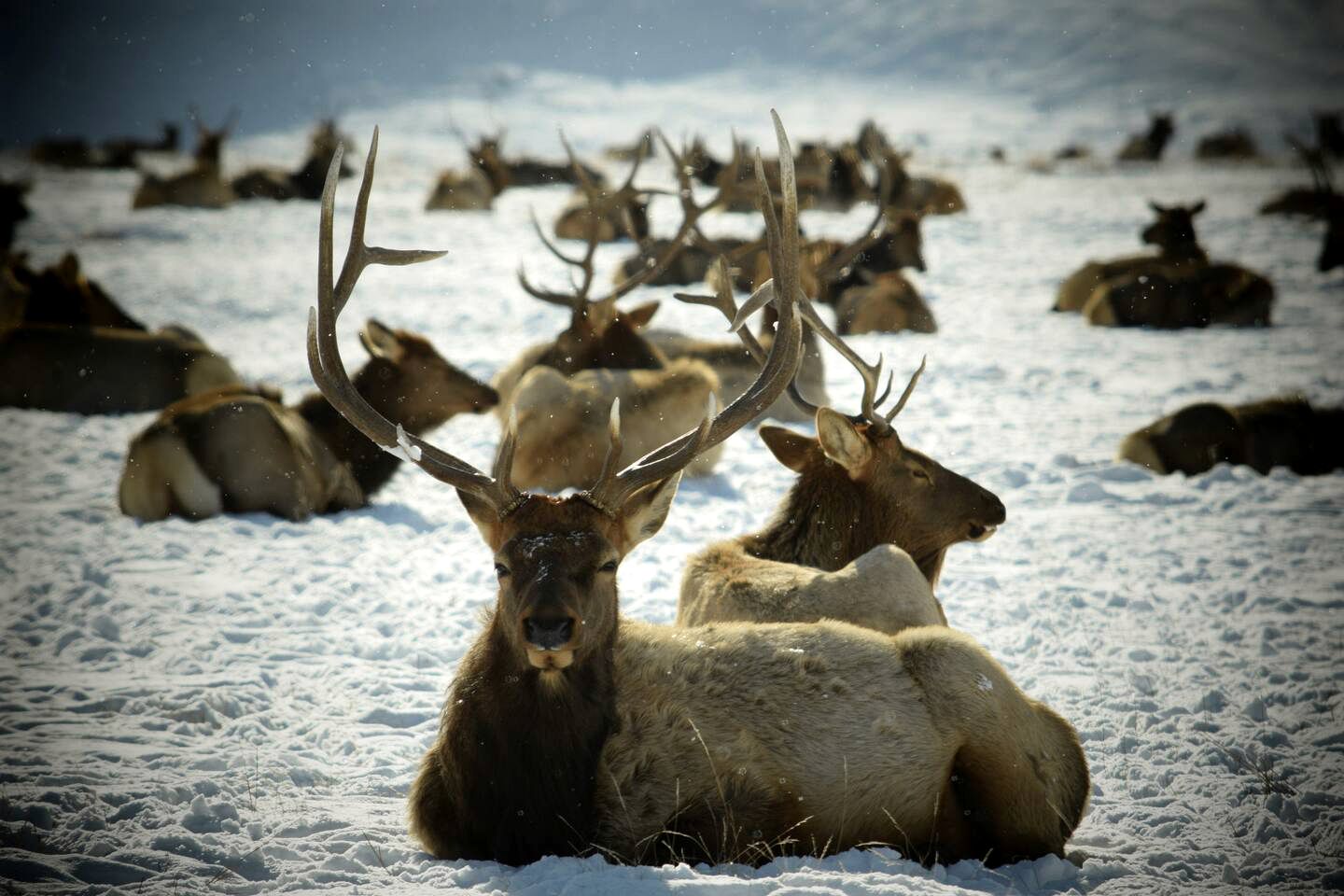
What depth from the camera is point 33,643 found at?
220 inches

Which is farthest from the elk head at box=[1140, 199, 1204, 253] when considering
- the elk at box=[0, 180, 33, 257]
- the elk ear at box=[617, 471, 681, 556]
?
the elk at box=[0, 180, 33, 257]

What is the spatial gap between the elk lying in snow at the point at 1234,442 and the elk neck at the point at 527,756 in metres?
6.67

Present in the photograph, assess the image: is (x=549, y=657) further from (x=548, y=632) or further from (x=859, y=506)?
(x=859, y=506)

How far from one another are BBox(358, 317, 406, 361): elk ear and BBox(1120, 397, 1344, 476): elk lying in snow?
5710 millimetres

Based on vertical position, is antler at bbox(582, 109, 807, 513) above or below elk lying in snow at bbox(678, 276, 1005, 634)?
above

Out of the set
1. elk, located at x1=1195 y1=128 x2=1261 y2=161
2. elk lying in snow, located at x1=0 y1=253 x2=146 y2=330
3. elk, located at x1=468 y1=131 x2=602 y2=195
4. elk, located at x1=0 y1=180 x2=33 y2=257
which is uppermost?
elk, located at x1=1195 y1=128 x2=1261 y2=161

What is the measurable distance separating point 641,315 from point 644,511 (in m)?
7.19

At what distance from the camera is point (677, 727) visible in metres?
3.56

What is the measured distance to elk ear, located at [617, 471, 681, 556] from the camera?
3758 millimetres

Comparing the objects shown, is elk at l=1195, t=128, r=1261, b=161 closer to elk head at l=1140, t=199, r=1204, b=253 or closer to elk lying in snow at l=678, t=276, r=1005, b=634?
elk head at l=1140, t=199, r=1204, b=253

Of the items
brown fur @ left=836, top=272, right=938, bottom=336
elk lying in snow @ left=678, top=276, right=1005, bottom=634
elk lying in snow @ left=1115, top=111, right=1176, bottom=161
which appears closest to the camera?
elk lying in snow @ left=678, top=276, right=1005, bottom=634

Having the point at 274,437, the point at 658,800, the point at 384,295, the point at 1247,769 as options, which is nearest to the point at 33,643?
the point at 274,437

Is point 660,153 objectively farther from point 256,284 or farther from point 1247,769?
point 1247,769

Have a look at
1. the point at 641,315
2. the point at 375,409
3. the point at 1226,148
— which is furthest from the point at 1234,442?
the point at 1226,148
